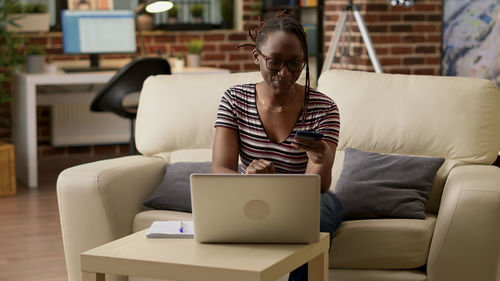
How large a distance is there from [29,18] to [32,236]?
2.09 m

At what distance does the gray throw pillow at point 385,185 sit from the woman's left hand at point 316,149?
53cm

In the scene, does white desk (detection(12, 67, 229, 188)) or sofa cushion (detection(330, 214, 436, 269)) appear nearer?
sofa cushion (detection(330, 214, 436, 269))

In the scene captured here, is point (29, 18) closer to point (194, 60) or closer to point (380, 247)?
point (194, 60)

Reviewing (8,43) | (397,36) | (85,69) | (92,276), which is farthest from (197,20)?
(92,276)

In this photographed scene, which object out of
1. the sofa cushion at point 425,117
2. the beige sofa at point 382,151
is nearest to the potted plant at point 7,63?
the beige sofa at point 382,151

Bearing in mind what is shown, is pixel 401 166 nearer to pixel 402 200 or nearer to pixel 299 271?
pixel 402 200

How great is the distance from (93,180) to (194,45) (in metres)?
3.22

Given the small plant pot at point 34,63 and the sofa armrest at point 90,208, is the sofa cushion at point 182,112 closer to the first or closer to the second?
the sofa armrest at point 90,208

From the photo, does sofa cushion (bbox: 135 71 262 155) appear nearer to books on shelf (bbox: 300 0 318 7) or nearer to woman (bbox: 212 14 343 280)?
woman (bbox: 212 14 343 280)

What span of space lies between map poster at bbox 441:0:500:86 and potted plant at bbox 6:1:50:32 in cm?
275

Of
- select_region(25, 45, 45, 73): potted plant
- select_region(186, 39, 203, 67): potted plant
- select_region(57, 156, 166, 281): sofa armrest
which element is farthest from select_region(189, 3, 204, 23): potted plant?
select_region(57, 156, 166, 281): sofa armrest

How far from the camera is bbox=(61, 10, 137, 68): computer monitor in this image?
5.68 metres

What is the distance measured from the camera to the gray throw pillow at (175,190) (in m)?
2.93

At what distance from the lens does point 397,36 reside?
5195mm
